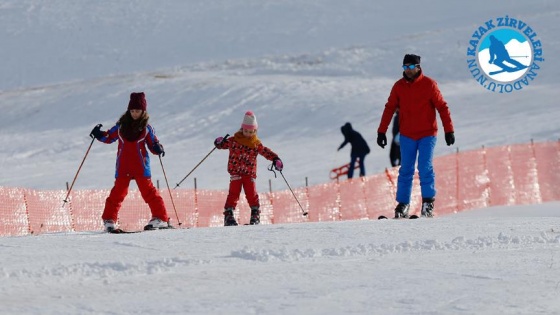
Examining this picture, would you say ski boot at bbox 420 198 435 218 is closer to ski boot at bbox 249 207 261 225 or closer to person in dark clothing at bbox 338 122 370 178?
ski boot at bbox 249 207 261 225

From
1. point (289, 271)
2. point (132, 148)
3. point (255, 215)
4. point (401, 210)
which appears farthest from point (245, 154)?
point (289, 271)

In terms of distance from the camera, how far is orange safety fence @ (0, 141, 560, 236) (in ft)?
44.8

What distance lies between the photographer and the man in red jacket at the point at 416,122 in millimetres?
10523

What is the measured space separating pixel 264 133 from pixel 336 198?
42.6 ft

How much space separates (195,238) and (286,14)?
150 feet

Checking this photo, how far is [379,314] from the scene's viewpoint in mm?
5438

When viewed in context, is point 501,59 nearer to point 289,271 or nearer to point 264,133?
point 264,133

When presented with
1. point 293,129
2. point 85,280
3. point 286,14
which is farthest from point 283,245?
point 286,14

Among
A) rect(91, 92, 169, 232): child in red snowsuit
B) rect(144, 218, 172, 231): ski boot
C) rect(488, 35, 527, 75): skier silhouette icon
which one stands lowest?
rect(144, 218, 172, 231): ski boot

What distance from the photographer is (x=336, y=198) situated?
1669cm

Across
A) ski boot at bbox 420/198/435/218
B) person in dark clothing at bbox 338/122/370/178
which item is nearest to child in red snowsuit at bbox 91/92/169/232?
ski boot at bbox 420/198/435/218

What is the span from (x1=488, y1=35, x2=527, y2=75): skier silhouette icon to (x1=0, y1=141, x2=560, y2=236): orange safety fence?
43.5ft

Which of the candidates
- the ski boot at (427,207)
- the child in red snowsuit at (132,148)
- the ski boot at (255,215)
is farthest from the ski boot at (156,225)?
the ski boot at (427,207)
